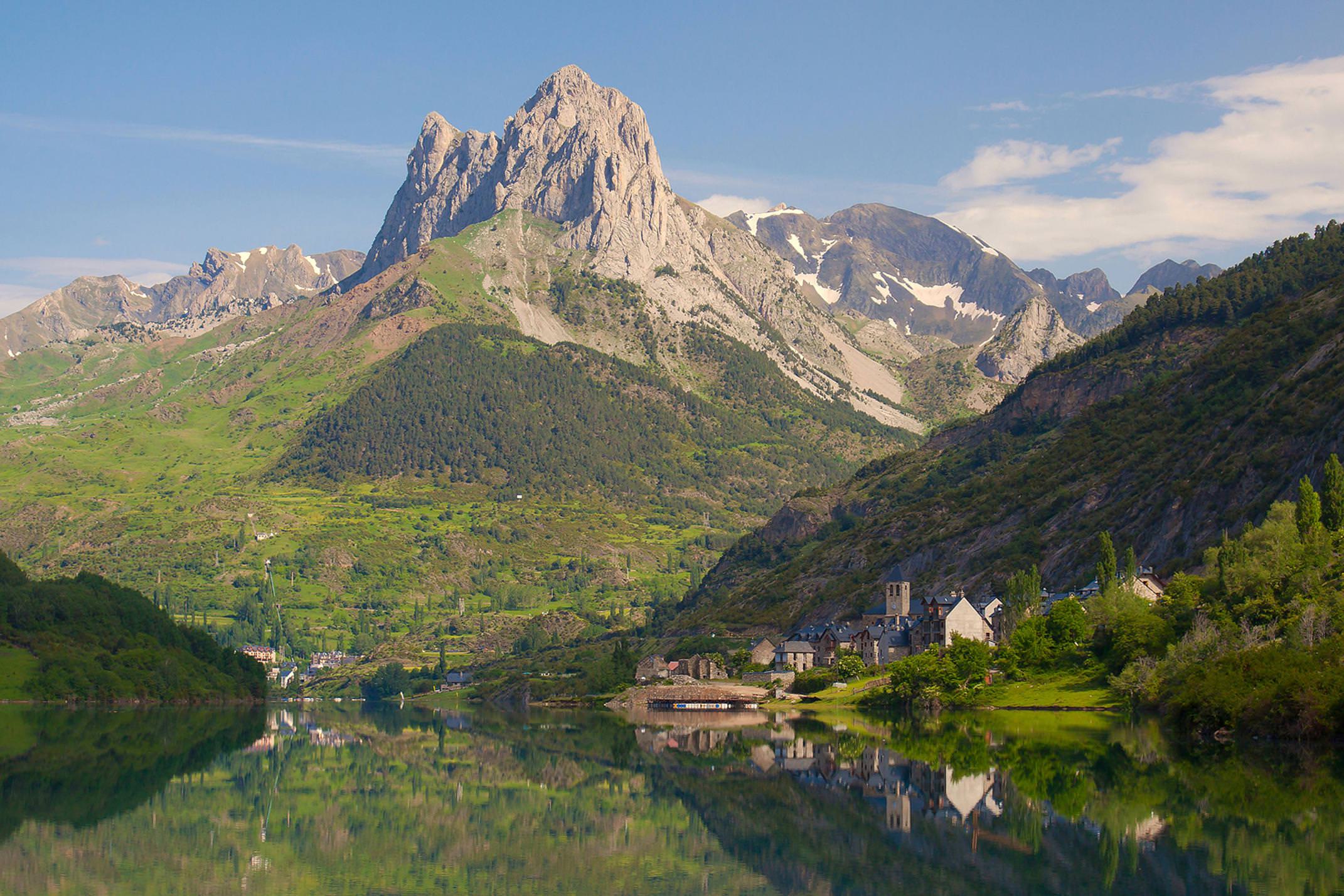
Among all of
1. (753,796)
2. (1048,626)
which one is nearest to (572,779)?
(753,796)

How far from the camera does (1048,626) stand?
126250mm

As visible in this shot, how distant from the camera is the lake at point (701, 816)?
4716 cm

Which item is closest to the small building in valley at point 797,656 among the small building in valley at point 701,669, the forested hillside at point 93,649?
the small building in valley at point 701,669

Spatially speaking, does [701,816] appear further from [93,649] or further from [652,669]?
[93,649]

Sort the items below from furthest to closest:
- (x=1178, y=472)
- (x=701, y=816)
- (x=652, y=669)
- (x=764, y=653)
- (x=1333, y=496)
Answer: (x=652, y=669) < (x=764, y=653) < (x=1178, y=472) < (x=1333, y=496) < (x=701, y=816)

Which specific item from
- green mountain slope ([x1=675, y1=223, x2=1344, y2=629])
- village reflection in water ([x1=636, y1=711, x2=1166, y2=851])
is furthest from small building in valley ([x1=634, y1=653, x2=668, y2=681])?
village reflection in water ([x1=636, y1=711, x2=1166, y2=851])

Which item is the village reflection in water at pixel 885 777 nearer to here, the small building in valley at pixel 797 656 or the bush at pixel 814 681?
the bush at pixel 814 681

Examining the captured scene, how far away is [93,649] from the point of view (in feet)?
572

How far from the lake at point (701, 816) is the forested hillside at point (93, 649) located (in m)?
61.5

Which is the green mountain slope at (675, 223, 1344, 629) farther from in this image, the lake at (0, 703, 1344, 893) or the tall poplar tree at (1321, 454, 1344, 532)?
the lake at (0, 703, 1344, 893)

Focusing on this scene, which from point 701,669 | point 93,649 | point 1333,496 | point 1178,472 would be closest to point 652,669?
point 701,669

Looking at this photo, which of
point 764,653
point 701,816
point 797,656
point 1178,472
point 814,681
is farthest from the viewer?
point 764,653

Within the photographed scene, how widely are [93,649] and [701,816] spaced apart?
131m

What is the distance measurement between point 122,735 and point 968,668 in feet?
221
